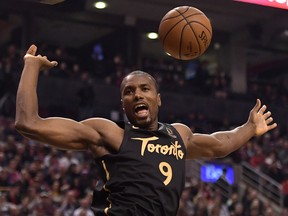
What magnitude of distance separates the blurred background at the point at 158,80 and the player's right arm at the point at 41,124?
7.59m

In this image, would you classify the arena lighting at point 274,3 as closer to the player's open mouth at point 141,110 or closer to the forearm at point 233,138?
the forearm at point 233,138

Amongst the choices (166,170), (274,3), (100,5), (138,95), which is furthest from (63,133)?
(100,5)

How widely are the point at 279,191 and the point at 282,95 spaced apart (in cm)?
721

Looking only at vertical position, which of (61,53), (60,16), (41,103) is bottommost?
(41,103)

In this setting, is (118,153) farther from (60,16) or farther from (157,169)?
(60,16)

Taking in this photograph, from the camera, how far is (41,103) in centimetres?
1912

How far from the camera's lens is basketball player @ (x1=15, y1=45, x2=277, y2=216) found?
13.1 ft

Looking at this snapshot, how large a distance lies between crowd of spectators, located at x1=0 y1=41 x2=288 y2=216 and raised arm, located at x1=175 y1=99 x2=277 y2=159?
610 centimetres

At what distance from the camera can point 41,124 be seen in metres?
3.98

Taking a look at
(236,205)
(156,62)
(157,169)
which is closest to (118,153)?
(157,169)

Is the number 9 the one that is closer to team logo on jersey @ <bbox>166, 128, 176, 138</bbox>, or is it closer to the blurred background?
team logo on jersey @ <bbox>166, 128, 176, 138</bbox>

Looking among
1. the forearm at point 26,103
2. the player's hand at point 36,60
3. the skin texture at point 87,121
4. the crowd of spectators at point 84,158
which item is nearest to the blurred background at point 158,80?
the crowd of spectators at point 84,158

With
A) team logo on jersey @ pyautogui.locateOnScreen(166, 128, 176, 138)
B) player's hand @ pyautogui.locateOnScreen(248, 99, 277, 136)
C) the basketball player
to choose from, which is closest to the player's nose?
the basketball player

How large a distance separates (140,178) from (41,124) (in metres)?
0.72
